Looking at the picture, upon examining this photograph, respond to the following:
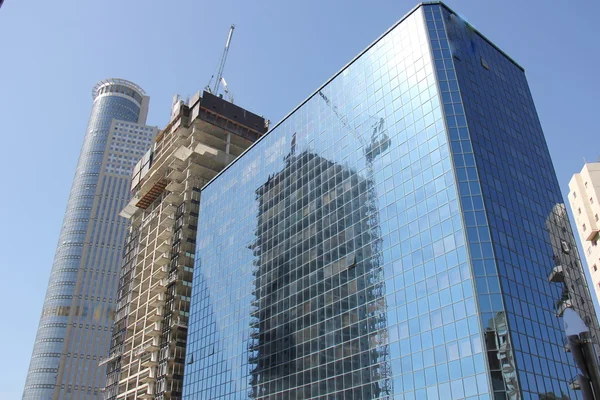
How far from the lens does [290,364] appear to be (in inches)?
2746

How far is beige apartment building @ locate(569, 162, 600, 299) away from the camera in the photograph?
345ft

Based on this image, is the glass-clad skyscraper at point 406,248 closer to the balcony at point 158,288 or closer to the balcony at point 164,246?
the balcony at point 158,288

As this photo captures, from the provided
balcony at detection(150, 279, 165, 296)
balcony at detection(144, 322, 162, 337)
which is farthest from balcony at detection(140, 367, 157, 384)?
balcony at detection(150, 279, 165, 296)

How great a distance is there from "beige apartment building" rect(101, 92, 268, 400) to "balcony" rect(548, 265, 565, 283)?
206ft

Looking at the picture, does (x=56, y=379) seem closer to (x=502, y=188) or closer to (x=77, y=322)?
(x=77, y=322)

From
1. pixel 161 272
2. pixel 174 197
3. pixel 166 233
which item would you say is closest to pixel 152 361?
pixel 161 272

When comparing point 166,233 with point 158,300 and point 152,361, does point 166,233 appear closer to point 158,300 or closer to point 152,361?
point 158,300

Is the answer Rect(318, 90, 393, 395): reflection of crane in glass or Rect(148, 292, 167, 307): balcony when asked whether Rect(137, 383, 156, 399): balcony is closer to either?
Rect(148, 292, 167, 307): balcony

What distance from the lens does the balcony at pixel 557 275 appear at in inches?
2369

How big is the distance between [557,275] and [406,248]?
16516 mm

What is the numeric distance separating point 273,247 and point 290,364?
18.5m

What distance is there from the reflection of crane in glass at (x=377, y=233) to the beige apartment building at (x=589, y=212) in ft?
186

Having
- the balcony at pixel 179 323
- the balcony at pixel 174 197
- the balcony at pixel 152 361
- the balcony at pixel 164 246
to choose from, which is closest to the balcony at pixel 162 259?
the balcony at pixel 164 246

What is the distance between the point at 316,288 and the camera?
70188 mm
